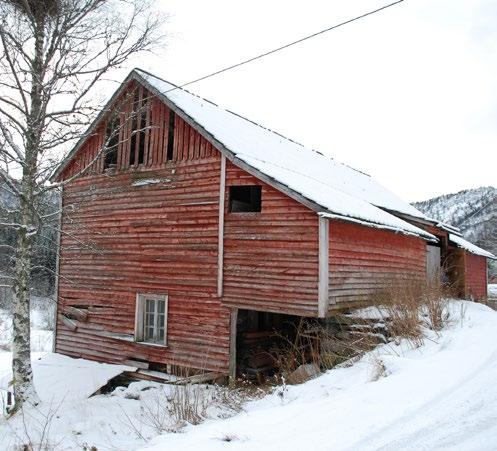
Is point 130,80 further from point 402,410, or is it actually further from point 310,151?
point 402,410

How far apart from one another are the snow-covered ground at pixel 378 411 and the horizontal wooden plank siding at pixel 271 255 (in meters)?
2.38

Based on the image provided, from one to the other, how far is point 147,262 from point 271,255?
4.05 metres

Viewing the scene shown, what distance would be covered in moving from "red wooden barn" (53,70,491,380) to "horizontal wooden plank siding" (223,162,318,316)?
3 centimetres

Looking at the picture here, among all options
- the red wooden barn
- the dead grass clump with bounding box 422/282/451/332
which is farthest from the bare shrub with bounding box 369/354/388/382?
the red wooden barn

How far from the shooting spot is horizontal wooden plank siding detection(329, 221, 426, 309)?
33.1ft

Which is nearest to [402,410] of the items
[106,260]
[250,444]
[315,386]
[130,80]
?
[250,444]

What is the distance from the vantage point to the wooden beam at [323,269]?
9469 millimetres

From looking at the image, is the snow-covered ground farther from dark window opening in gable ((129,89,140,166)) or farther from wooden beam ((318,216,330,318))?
dark window opening in gable ((129,89,140,166))

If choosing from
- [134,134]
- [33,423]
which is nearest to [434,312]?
[33,423]

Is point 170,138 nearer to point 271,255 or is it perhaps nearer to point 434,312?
point 271,255


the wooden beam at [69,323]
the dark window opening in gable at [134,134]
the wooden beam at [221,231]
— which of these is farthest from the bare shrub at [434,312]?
the wooden beam at [69,323]

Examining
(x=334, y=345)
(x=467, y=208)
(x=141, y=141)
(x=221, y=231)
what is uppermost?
(x=467, y=208)

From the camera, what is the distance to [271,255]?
10.2 meters

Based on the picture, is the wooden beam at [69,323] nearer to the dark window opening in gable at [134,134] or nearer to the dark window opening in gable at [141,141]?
the dark window opening in gable at [134,134]
